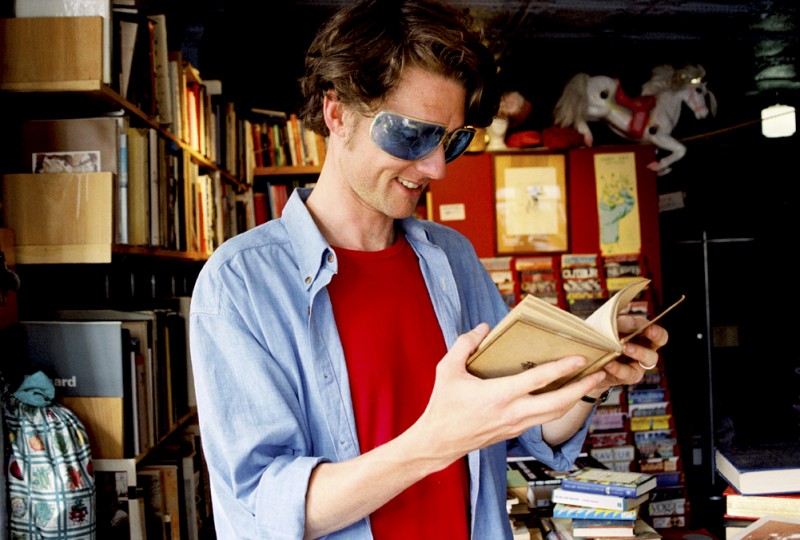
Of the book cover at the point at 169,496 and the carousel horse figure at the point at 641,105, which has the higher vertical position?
the carousel horse figure at the point at 641,105

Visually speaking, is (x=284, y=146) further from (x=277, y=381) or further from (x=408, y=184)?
(x=277, y=381)

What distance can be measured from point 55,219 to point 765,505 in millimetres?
1865

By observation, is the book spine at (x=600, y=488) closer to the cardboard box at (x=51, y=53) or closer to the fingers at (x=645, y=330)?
the fingers at (x=645, y=330)

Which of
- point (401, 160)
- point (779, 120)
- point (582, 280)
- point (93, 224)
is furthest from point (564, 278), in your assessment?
point (401, 160)

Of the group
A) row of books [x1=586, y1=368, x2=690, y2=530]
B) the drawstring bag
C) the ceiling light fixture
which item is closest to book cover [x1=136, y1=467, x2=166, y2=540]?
the drawstring bag

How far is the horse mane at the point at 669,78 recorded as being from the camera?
4902 mm

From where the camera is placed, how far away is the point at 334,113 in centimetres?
115

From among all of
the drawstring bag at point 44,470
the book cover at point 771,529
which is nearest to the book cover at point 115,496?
the drawstring bag at point 44,470

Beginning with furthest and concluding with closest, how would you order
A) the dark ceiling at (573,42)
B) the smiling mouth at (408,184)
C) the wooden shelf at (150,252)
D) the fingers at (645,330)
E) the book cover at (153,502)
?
1. the dark ceiling at (573,42)
2. the book cover at (153,502)
3. the wooden shelf at (150,252)
4. the smiling mouth at (408,184)
5. the fingers at (645,330)

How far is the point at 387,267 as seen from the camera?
45.4 inches

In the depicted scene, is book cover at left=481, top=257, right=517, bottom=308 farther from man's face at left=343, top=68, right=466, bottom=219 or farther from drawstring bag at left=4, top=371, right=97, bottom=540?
man's face at left=343, top=68, right=466, bottom=219

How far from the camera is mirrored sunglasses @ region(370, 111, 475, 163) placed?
106cm

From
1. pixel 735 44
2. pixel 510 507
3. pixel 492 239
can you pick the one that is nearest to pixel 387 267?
pixel 510 507

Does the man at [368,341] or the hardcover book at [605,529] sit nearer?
the man at [368,341]
